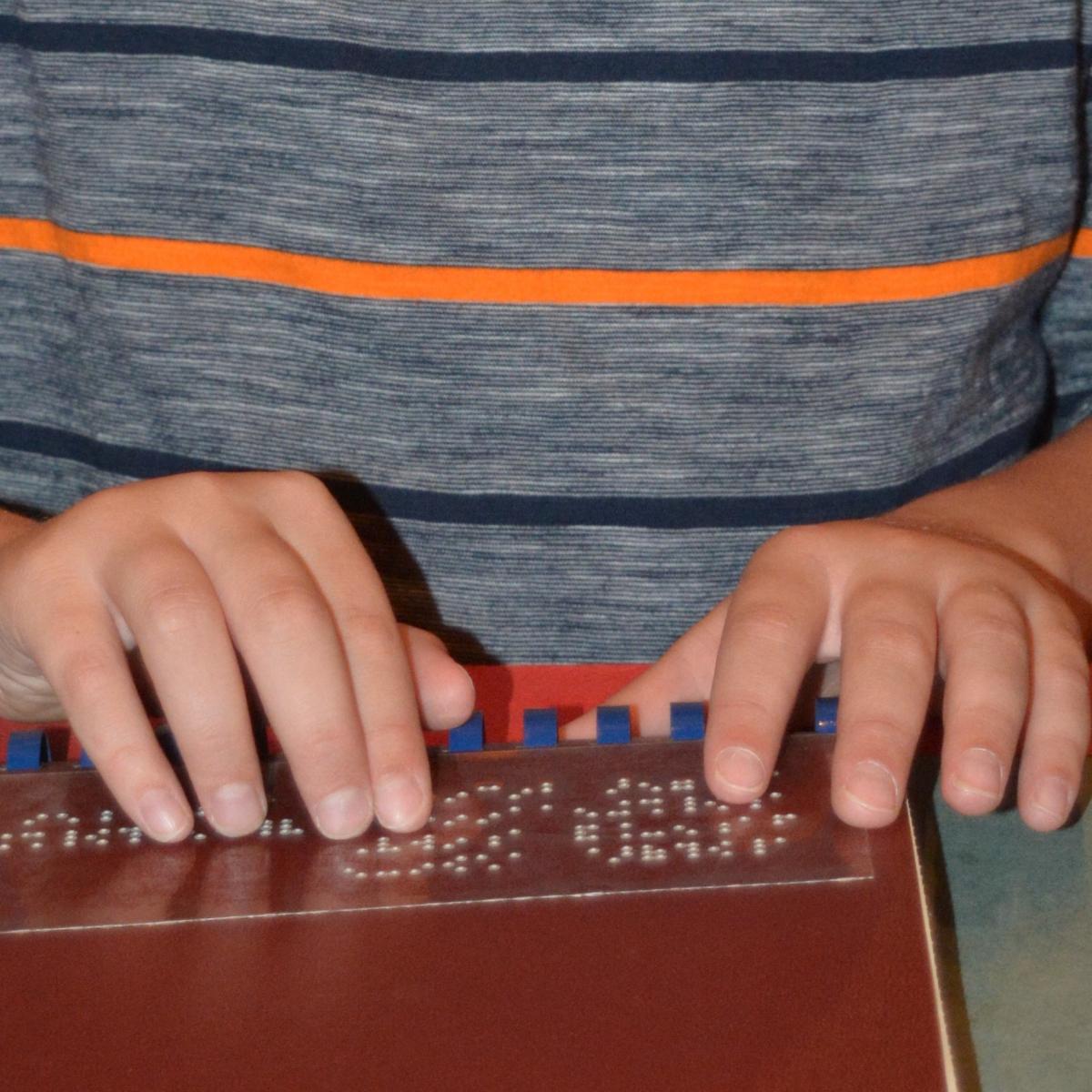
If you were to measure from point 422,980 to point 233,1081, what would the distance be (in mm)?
49

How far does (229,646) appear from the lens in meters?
0.44

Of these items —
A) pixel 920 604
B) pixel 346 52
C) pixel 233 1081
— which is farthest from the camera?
pixel 346 52

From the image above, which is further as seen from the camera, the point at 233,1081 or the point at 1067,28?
the point at 1067,28

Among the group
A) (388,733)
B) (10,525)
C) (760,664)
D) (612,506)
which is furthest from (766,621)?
(10,525)

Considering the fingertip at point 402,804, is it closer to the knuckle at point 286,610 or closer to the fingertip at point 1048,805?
the knuckle at point 286,610

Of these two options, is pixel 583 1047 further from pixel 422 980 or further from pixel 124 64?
pixel 124 64

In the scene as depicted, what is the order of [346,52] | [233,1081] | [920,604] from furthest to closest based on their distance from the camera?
[346,52]
[920,604]
[233,1081]

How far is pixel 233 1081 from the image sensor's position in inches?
11.1

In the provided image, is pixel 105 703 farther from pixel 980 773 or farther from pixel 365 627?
pixel 980 773

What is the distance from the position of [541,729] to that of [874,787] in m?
0.11

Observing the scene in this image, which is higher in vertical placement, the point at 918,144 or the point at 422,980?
the point at 918,144

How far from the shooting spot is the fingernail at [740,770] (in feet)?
1.27

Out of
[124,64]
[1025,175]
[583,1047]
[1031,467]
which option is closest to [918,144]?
[1025,175]

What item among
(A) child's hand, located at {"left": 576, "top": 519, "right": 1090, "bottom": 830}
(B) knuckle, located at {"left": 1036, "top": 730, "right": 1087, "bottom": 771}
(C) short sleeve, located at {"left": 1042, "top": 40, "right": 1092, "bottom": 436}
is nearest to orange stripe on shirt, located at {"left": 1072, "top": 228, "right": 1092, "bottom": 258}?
(C) short sleeve, located at {"left": 1042, "top": 40, "right": 1092, "bottom": 436}
